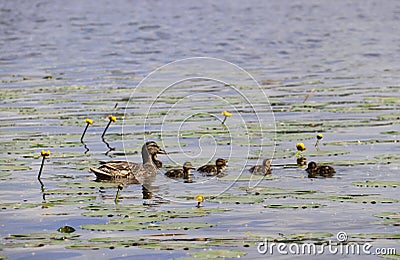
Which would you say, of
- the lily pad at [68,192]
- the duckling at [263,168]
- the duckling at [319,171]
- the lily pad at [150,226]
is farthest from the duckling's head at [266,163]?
the lily pad at [150,226]

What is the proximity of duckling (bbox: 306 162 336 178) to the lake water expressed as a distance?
113 millimetres

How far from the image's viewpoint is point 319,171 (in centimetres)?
1199

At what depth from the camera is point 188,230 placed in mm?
9281

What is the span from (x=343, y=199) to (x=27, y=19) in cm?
Answer: 3551

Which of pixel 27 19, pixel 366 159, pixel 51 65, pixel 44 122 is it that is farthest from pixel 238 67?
pixel 27 19

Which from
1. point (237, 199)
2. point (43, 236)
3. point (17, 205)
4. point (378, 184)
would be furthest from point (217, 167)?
point (43, 236)

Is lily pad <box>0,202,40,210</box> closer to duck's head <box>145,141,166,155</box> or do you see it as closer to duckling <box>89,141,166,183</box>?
duckling <box>89,141,166,183</box>

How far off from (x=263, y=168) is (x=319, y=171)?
0.73 meters

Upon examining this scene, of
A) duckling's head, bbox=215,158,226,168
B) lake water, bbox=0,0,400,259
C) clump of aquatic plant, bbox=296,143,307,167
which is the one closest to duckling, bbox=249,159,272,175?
lake water, bbox=0,0,400,259

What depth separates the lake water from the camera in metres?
9.24

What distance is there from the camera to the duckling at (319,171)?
11938mm

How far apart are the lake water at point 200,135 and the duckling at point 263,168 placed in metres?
0.16

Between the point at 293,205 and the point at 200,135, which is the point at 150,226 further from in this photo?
the point at 200,135

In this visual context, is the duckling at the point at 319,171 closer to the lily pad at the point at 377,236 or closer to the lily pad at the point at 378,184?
the lily pad at the point at 378,184
